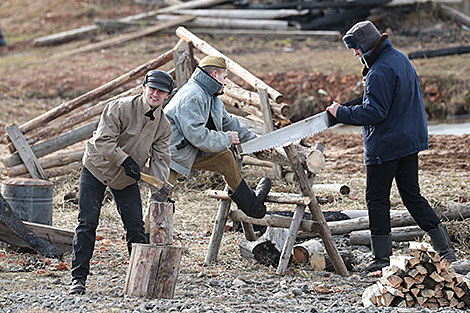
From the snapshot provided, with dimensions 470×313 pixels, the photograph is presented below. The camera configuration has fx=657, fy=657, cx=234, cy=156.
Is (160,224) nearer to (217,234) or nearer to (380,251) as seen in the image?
(217,234)

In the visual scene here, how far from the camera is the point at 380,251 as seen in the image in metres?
6.43

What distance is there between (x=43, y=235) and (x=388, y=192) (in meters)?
3.80

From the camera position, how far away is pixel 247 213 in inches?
263

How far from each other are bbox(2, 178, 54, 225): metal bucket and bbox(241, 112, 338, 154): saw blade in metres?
2.79

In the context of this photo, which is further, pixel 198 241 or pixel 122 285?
pixel 198 241

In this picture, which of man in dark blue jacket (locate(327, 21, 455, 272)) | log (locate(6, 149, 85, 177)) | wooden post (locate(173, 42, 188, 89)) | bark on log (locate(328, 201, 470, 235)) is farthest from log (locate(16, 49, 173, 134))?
man in dark blue jacket (locate(327, 21, 455, 272))


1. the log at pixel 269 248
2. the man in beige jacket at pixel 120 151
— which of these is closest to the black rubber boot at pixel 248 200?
the log at pixel 269 248

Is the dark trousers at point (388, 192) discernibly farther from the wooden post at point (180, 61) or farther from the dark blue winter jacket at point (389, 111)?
the wooden post at point (180, 61)

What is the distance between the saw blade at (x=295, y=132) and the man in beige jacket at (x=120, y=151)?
1053 mm

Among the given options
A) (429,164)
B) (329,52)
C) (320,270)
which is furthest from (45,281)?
(329,52)

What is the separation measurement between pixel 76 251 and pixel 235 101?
385 centimetres

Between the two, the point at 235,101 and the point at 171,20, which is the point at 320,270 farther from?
the point at 171,20

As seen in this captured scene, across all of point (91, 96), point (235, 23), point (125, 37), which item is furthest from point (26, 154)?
point (235, 23)

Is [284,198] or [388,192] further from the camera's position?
[284,198]
